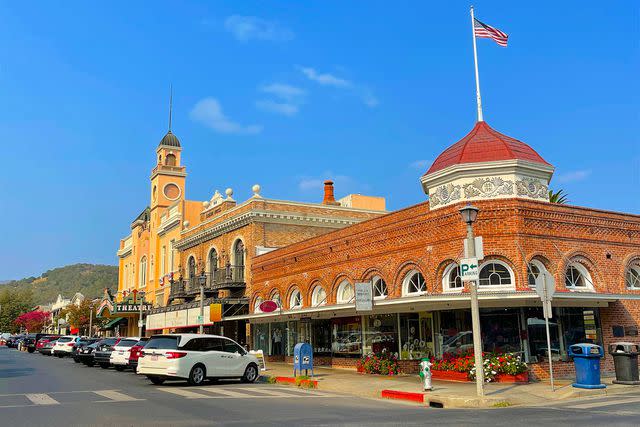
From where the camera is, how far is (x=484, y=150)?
2053cm

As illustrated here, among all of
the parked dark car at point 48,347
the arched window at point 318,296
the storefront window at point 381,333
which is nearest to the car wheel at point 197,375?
the storefront window at point 381,333

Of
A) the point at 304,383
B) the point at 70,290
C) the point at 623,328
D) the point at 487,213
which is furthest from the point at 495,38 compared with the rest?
the point at 70,290

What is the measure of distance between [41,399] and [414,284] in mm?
13282

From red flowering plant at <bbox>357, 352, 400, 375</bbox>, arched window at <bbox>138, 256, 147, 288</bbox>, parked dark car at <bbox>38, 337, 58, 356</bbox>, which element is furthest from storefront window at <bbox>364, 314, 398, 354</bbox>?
arched window at <bbox>138, 256, 147, 288</bbox>

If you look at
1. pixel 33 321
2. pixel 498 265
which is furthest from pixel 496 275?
pixel 33 321

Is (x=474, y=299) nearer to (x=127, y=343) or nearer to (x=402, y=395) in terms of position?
(x=402, y=395)

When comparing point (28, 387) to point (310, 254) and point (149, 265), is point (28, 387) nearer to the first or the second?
point (310, 254)

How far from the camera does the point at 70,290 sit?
195375 millimetres

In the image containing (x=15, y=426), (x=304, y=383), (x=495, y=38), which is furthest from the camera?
(x=495, y=38)

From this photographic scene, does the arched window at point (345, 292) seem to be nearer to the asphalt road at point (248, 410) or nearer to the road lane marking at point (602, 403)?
the asphalt road at point (248, 410)

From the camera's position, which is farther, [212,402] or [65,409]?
[212,402]

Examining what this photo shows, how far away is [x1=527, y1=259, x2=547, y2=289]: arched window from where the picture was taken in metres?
18.9

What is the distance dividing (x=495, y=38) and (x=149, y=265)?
1586 inches

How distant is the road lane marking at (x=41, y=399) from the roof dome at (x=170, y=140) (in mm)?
43043
